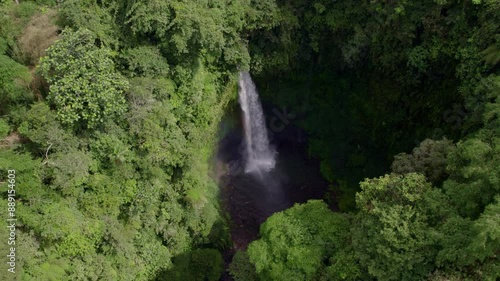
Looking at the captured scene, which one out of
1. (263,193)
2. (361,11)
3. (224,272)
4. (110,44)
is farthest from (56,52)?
(361,11)

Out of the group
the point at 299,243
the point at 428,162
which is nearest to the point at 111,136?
the point at 299,243

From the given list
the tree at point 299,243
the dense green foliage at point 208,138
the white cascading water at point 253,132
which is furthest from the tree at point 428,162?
the white cascading water at point 253,132

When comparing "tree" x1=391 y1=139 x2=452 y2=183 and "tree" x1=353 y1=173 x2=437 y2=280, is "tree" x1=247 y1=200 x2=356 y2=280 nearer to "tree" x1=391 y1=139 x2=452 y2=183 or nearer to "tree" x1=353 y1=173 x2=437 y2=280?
"tree" x1=353 y1=173 x2=437 y2=280

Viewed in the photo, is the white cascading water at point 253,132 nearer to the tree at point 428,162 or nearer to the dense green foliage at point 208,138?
the dense green foliage at point 208,138

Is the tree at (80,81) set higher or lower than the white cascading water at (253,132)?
higher

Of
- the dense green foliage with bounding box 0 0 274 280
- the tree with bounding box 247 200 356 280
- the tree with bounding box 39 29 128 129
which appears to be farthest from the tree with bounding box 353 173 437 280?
the tree with bounding box 39 29 128 129

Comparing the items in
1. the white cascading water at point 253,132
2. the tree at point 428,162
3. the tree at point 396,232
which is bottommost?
the white cascading water at point 253,132

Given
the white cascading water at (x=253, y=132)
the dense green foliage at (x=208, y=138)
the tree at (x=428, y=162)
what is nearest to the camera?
the dense green foliage at (x=208, y=138)
